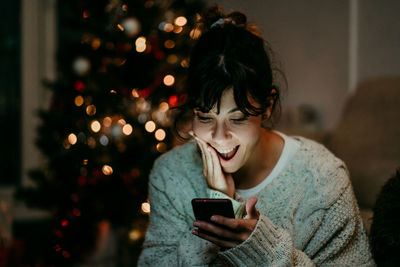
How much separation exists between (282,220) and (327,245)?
0.41ft

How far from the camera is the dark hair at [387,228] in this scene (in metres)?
0.94

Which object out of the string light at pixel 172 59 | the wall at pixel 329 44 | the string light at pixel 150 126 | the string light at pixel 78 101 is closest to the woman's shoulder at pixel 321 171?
the wall at pixel 329 44

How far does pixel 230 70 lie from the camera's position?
1002mm

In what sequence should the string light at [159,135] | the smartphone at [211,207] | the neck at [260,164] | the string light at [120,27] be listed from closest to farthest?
the smartphone at [211,207]
the neck at [260,164]
the string light at [120,27]
the string light at [159,135]

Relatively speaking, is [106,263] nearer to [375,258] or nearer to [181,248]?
[181,248]

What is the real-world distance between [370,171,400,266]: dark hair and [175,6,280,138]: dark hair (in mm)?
366

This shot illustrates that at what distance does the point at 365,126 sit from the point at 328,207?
0.82 m

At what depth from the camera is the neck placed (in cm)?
114

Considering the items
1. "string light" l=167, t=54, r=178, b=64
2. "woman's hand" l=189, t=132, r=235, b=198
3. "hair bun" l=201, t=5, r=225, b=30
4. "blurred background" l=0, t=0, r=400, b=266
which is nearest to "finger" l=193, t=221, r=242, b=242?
"woman's hand" l=189, t=132, r=235, b=198

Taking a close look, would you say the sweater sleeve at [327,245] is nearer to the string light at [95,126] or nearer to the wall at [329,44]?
the wall at [329,44]

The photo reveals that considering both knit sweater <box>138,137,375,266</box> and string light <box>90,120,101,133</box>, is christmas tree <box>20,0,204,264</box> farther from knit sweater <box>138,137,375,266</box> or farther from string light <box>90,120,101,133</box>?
knit sweater <box>138,137,375,266</box>

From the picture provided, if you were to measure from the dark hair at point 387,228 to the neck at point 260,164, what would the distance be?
30cm

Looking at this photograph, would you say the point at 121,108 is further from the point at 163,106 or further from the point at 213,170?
the point at 213,170

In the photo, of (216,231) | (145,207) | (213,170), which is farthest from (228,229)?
(145,207)
